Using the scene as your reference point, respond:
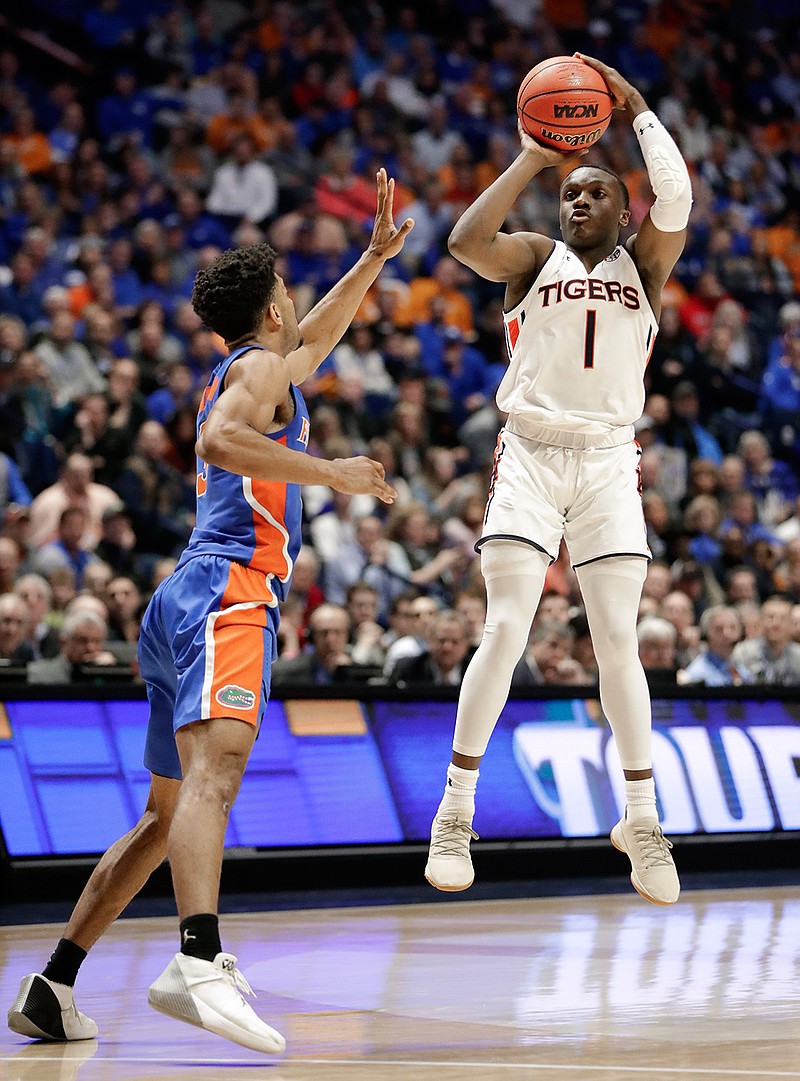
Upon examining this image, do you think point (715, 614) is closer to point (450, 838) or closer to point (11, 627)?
point (11, 627)

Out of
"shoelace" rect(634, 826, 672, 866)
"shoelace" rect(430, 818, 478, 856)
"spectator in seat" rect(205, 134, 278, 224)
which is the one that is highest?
"spectator in seat" rect(205, 134, 278, 224)

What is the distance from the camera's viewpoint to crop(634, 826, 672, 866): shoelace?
6.14 m

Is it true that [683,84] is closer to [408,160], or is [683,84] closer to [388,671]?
Result: [408,160]

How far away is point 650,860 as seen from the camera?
20.1 feet

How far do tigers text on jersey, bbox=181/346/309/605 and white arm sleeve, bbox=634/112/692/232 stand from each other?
1.84 m

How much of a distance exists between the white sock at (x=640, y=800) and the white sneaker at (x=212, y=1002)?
2.02 m

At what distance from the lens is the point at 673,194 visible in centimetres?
618

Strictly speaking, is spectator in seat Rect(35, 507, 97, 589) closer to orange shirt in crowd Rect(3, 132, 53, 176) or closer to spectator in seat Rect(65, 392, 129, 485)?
spectator in seat Rect(65, 392, 129, 485)

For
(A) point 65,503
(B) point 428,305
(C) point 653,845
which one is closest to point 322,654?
(A) point 65,503

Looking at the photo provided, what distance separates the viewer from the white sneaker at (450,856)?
6.03m

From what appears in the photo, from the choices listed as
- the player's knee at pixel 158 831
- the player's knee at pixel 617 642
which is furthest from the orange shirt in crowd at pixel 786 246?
the player's knee at pixel 158 831

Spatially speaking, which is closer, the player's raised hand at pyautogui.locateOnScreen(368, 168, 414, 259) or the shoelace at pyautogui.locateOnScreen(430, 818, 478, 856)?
the shoelace at pyautogui.locateOnScreen(430, 818, 478, 856)

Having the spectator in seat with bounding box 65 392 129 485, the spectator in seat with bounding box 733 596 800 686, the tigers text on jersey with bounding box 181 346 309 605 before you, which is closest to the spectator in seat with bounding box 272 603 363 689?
the spectator in seat with bounding box 65 392 129 485

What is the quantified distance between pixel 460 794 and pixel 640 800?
0.67 meters
